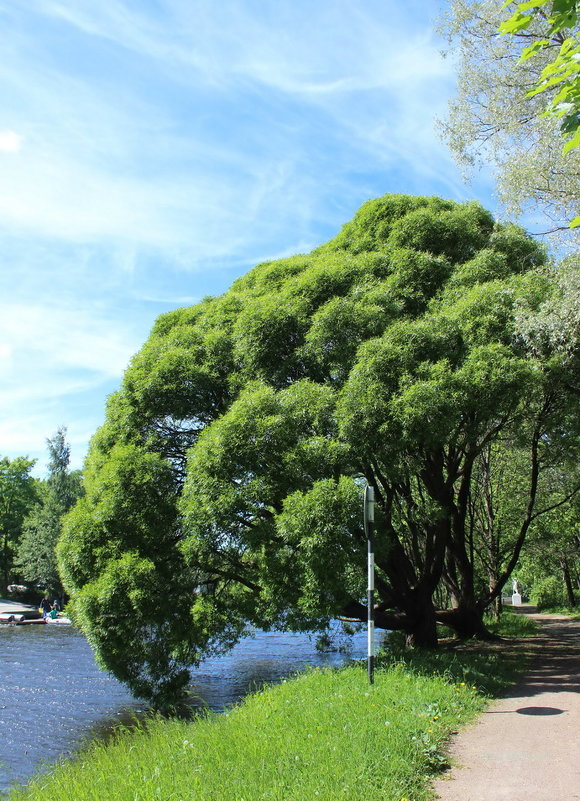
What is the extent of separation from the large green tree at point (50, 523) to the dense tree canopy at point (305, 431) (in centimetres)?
3858

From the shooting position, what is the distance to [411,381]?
450 inches

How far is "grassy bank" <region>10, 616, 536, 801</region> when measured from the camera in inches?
204

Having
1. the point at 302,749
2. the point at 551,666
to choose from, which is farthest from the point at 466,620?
the point at 302,749

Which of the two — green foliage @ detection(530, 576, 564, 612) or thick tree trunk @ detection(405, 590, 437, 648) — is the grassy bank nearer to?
thick tree trunk @ detection(405, 590, 437, 648)

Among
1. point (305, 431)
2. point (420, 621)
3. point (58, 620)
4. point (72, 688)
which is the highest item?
point (305, 431)

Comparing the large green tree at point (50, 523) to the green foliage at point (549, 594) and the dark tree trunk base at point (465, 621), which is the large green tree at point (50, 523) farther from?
the dark tree trunk base at point (465, 621)

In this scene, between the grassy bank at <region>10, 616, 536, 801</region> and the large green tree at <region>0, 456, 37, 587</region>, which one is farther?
the large green tree at <region>0, 456, 37, 587</region>

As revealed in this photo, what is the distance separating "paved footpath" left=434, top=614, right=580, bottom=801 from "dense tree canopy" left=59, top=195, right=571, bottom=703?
324 cm

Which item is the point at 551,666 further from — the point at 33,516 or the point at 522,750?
the point at 33,516

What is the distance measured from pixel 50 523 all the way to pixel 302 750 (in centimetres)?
5049

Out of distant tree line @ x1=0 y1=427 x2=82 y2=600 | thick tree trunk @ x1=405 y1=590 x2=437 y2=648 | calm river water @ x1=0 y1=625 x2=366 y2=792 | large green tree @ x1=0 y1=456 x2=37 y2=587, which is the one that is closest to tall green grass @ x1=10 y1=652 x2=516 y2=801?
calm river water @ x1=0 y1=625 x2=366 y2=792

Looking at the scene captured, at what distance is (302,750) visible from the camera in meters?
6.01

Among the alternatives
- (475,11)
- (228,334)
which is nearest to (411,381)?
(228,334)

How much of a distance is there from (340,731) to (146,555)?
275 inches
